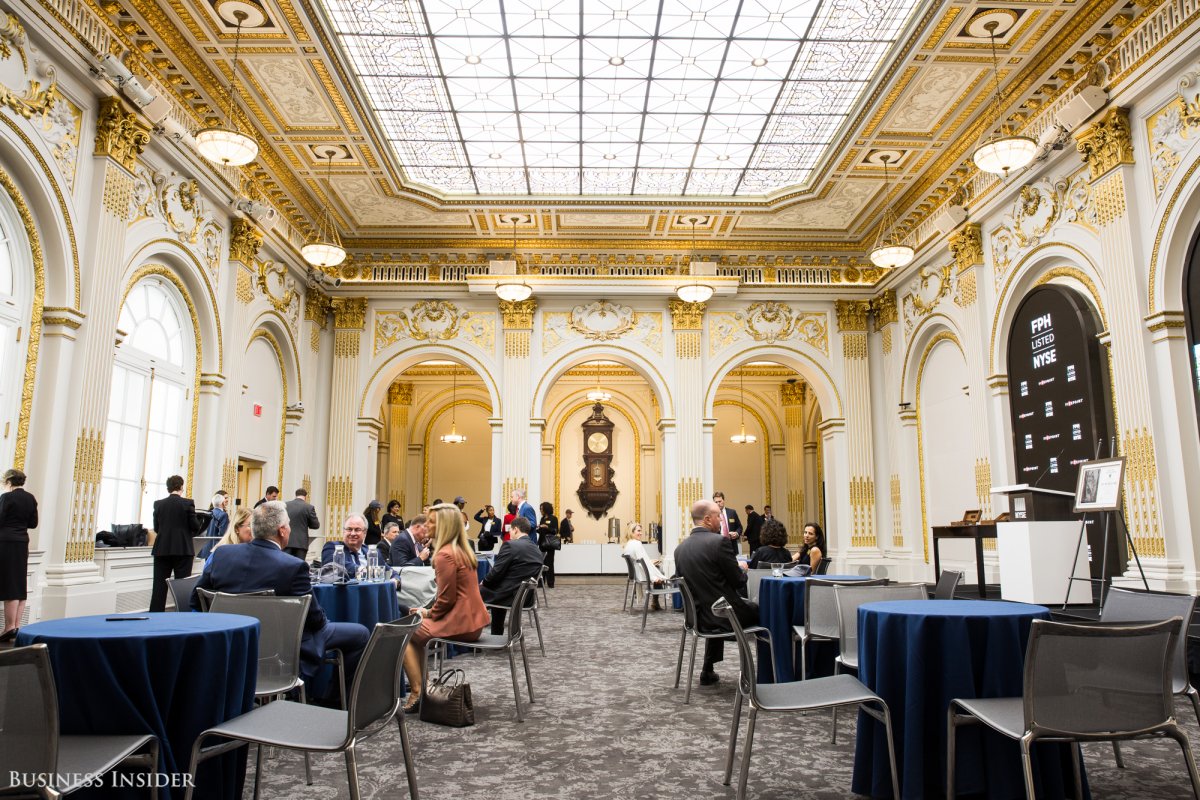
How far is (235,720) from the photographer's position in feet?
9.29

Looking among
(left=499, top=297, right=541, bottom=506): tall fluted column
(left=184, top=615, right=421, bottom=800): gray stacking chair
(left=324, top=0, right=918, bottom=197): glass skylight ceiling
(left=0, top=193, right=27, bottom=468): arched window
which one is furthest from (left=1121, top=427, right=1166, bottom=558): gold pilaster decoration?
(left=0, top=193, right=27, bottom=468): arched window

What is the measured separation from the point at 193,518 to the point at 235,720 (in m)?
5.37

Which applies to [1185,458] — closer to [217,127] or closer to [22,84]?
[217,127]

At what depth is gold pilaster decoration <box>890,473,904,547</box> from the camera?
13.4 meters

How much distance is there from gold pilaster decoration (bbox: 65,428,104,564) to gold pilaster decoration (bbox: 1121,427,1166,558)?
9799mm

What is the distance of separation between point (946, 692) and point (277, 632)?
2.90 metres

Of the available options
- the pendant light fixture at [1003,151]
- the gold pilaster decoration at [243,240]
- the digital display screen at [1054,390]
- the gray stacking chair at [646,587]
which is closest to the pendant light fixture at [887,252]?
the digital display screen at [1054,390]

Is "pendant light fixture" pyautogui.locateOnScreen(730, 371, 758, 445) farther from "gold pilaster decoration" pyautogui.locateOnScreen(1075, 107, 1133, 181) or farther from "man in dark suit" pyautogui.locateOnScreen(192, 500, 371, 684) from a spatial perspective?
"man in dark suit" pyautogui.locateOnScreen(192, 500, 371, 684)

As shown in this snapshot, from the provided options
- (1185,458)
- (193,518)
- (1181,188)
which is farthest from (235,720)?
(1181,188)

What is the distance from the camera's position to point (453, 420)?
21.2m

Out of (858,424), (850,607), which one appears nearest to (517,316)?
(858,424)

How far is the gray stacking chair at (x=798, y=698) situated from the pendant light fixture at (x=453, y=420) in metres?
16.6

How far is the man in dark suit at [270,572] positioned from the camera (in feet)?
13.1

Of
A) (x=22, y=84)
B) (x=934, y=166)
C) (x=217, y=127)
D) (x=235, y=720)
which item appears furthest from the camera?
(x=934, y=166)
